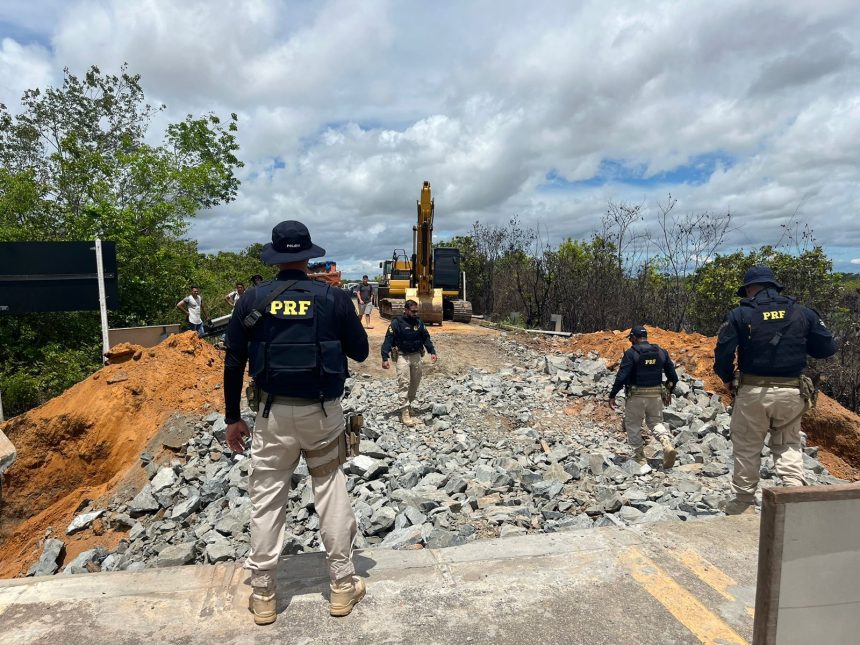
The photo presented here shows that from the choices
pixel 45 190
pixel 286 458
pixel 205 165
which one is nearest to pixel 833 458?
pixel 286 458

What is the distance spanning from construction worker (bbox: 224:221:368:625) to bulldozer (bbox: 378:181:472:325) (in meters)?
12.9

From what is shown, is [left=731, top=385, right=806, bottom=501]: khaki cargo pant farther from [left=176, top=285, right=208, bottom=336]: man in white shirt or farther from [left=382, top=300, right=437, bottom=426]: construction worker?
[left=176, top=285, right=208, bottom=336]: man in white shirt

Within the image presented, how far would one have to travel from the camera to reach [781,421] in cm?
404

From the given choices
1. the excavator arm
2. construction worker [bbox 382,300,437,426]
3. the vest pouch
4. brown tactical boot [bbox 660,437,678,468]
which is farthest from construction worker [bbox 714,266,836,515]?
the excavator arm

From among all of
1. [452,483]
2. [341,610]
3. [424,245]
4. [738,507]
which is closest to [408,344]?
[452,483]

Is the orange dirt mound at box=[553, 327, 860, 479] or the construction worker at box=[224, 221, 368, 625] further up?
the construction worker at box=[224, 221, 368, 625]

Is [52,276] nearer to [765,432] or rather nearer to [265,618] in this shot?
[265,618]

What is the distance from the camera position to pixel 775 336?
3879 millimetres

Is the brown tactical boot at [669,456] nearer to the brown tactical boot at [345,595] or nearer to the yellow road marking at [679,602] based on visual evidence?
the yellow road marking at [679,602]

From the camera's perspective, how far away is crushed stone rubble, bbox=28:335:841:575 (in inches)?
164

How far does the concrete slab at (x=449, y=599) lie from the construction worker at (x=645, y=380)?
351 cm

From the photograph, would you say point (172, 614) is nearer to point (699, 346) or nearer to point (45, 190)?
point (699, 346)

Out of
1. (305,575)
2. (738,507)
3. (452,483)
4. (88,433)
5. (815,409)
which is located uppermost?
(305,575)

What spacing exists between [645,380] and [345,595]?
516 cm
